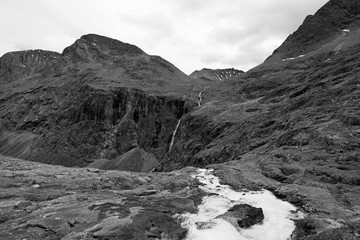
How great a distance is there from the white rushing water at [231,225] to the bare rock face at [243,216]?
31cm

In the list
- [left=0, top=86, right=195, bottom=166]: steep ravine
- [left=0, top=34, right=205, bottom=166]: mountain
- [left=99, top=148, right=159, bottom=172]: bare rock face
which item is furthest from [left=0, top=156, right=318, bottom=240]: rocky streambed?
[left=0, top=34, right=205, bottom=166]: mountain

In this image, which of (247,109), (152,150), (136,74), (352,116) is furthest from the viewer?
(136,74)

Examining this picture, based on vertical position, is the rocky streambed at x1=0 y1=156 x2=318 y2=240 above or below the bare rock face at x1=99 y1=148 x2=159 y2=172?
above

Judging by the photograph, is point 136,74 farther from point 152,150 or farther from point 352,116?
point 352,116

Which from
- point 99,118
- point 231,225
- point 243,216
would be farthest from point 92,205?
point 99,118

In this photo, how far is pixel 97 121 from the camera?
153 meters

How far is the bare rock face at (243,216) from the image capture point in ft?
59.5

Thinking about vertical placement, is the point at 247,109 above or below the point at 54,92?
below

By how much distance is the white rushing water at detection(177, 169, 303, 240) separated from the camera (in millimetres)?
16859

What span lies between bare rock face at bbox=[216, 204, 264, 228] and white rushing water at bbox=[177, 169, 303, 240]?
1.00 ft

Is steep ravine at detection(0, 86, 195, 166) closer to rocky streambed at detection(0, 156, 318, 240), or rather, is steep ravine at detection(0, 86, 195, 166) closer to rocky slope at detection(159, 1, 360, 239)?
rocky slope at detection(159, 1, 360, 239)

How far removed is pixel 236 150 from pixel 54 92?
165 m

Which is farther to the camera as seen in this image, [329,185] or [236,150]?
[236,150]

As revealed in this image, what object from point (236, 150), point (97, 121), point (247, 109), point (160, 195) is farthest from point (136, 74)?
point (160, 195)
